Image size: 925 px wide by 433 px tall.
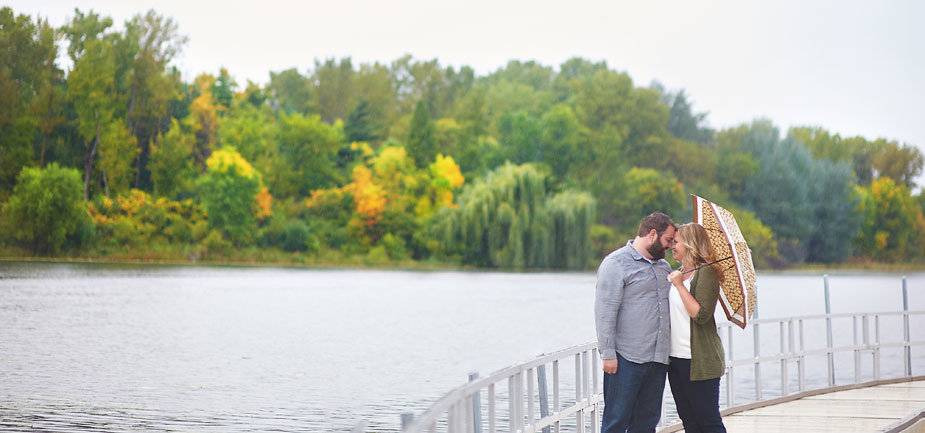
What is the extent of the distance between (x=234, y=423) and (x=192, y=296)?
33822 mm

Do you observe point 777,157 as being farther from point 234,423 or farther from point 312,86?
point 234,423

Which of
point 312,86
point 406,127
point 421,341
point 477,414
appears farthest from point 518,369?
point 312,86

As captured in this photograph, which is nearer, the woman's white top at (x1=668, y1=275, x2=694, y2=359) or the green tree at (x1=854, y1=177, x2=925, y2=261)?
the woman's white top at (x1=668, y1=275, x2=694, y2=359)

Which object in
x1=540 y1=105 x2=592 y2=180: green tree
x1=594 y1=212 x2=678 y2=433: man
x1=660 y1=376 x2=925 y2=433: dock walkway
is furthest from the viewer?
x1=540 y1=105 x2=592 y2=180: green tree

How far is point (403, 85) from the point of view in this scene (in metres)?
114

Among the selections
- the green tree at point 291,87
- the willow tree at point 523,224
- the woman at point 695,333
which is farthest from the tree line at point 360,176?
the woman at point 695,333

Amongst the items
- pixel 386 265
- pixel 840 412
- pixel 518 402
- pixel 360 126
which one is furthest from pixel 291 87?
pixel 518 402

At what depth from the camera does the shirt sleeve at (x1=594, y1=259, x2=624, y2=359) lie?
671 cm

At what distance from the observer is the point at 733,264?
262 inches

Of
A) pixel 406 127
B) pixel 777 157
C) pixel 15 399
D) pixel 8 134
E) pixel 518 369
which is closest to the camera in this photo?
pixel 518 369

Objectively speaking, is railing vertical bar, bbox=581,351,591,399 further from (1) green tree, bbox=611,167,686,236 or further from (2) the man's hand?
(1) green tree, bbox=611,167,686,236

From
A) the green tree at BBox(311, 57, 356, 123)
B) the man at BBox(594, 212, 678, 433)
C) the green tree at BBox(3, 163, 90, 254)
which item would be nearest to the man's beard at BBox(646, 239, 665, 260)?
the man at BBox(594, 212, 678, 433)

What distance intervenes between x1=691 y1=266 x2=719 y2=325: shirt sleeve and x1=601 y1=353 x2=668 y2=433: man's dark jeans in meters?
0.46

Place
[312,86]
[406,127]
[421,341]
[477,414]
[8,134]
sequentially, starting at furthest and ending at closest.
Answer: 1. [312,86]
2. [406,127]
3. [8,134]
4. [421,341]
5. [477,414]
